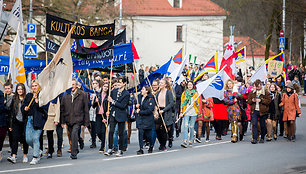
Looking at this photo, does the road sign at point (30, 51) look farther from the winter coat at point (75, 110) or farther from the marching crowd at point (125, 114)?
the winter coat at point (75, 110)

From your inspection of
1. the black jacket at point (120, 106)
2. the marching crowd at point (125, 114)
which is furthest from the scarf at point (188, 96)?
the black jacket at point (120, 106)

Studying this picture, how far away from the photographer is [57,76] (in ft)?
39.7

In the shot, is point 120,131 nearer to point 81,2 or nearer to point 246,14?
point 81,2

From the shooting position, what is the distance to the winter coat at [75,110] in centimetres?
1266

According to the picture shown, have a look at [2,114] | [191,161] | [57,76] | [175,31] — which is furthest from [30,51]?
[175,31]

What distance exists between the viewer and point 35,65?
1525 centimetres

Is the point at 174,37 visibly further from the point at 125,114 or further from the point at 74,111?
the point at 74,111

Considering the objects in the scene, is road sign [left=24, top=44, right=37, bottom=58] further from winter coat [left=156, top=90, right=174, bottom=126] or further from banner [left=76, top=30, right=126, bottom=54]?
winter coat [left=156, top=90, right=174, bottom=126]

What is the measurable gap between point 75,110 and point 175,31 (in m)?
54.2

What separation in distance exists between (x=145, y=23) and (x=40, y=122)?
5446 cm

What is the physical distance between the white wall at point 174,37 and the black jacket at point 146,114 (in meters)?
51.2

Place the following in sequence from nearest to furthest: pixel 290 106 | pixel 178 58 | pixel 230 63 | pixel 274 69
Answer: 1. pixel 290 106
2. pixel 230 63
3. pixel 178 58
4. pixel 274 69

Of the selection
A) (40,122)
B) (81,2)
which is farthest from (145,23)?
(40,122)

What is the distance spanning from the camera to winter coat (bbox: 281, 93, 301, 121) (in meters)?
15.9
